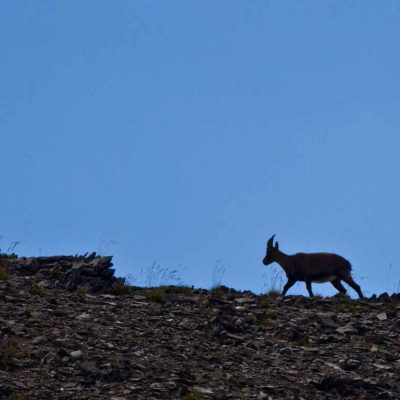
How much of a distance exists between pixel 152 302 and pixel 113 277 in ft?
5.52

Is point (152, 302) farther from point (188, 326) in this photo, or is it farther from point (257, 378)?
point (257, 378)

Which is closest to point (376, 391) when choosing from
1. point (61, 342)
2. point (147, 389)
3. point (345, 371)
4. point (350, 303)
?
point (345, 371)

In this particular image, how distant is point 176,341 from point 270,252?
46.3 feet

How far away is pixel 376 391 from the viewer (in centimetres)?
1575

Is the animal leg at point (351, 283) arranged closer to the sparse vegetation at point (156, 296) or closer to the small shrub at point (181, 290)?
the small shrub at point (181, 290)

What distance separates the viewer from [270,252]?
102 feet

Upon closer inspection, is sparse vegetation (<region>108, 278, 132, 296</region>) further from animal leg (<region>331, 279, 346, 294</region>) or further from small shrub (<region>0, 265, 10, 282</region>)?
animal leg (<region>331, 279, 346, 294</region>)

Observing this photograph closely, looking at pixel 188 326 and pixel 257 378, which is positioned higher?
pixel 188 326

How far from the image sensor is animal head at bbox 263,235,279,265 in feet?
102

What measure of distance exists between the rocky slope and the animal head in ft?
29.2

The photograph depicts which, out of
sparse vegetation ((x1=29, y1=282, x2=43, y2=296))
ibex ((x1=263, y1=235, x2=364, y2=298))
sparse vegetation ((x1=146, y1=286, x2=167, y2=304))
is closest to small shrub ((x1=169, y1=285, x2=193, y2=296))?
sparse vegetation ((x1=146, y1=286, x2=167, y2=304))

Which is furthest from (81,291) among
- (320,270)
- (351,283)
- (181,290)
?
(351,283)

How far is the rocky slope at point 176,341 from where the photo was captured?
49.2 ft

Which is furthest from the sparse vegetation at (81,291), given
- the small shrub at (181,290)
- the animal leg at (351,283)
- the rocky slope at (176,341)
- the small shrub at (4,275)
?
the animal leg at (351,283)
